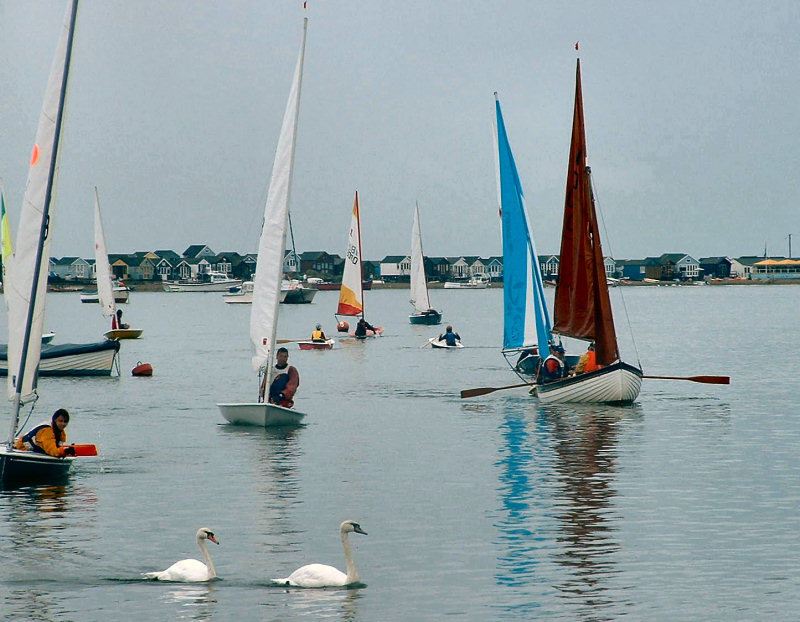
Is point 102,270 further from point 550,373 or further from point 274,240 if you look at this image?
point 274,240

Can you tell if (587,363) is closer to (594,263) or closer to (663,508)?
(594,263)

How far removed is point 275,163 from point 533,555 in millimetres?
17120

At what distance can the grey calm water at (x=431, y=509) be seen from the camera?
692 inches

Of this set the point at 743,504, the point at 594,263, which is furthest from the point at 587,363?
the point at 743,504

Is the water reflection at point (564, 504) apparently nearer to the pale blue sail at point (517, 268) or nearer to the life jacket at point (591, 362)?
the life jacket at point (591, 362)

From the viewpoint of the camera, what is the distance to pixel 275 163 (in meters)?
34.1

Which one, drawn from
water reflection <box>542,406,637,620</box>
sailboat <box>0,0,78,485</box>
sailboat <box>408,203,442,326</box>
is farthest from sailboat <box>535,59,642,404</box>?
sailboat <box>408,203,442,326</box>

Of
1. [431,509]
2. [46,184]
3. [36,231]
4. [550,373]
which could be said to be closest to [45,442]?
[36,231]

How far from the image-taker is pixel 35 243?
23312mm

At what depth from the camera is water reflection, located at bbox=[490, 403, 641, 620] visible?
18500mm

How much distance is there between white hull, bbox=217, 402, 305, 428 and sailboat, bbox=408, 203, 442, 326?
2494 inches

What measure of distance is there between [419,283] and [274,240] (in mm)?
68564

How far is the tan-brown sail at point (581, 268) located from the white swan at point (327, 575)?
72.5ft

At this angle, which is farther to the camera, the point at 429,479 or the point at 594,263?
the point at 594,263
